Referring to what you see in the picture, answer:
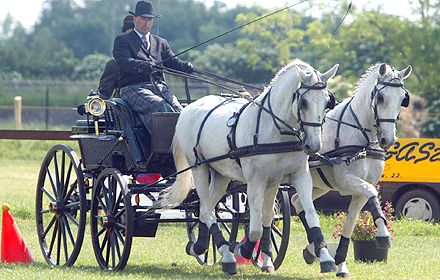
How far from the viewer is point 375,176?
10.1m

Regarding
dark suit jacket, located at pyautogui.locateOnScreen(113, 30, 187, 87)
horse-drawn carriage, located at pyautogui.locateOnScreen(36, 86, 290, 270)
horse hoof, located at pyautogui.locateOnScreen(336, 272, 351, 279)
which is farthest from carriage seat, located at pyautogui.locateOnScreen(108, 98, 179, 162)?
horse hoof, located at pyautogui.locateOnScreen(336, 272, 351, 279)

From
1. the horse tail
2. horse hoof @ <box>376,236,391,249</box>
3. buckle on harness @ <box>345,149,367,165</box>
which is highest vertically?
buckle on harness @ <box>345,149,367,165</box>

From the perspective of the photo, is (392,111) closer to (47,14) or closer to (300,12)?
(300,12)

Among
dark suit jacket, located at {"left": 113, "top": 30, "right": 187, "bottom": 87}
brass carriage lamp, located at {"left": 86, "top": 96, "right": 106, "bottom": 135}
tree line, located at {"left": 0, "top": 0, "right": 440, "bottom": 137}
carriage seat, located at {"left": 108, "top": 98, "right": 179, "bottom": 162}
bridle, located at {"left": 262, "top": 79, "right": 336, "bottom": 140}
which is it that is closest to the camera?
bridle, located at {"left": 262, "top": 79, "right": 336, "bottom": 140}

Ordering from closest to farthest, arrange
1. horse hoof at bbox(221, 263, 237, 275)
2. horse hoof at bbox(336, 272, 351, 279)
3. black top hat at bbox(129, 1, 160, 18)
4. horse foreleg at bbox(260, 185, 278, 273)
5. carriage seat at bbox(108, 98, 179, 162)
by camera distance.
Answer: horse hoof at bbox(336, 272, 351, 279)
horse hoof at bbox(221, 263, 237, 275)
horse foreleg at bbox(260, 185, 278, 273)
carriage seat at bbox(108, 98, 179, 162)
black top hat at bbox(129, 1, 160, 18)

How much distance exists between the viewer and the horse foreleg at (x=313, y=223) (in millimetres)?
8891

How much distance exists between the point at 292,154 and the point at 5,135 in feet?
23.4

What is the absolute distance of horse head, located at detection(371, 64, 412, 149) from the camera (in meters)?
9.52

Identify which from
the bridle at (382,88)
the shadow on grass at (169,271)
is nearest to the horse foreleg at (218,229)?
the shadow on grass at (169,271)

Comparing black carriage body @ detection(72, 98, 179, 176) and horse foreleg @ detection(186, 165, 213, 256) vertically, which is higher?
black carriage body @ detection(72, 98, 179, 176)

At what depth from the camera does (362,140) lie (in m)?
9.97

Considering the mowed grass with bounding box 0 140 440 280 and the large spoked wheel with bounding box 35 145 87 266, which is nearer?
the mowed grass with bounding box 0 140 440 280

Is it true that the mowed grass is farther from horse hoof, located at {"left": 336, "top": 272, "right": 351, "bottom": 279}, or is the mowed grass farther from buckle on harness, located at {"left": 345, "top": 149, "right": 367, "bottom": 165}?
buckle on harness, located at {"left": 345, "top": 149, "right": 367, "bottom": 165}

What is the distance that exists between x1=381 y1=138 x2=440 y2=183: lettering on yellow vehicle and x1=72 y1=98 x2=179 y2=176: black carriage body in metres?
5.68
